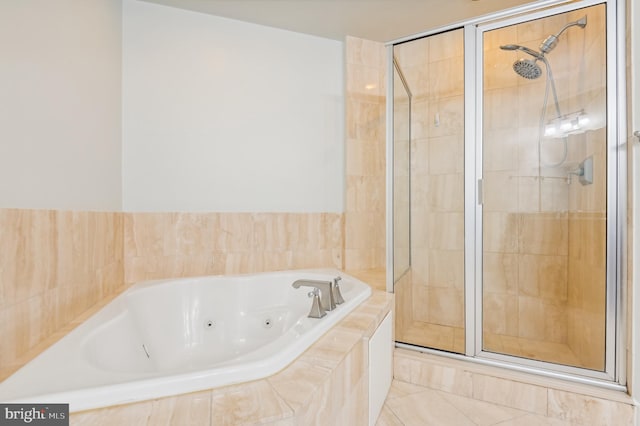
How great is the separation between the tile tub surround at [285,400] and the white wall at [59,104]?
817mm

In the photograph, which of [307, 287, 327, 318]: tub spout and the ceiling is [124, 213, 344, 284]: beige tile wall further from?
the ceiling

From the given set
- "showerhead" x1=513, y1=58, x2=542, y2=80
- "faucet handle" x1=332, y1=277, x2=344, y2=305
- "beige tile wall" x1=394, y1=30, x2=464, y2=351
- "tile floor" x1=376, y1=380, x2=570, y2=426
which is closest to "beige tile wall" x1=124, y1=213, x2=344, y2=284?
"beige tile wall" x1=394, y1=30, x2=464, y2=351

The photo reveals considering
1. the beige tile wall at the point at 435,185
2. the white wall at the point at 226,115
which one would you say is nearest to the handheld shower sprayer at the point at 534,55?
the beige tile wall at the point at 435,185

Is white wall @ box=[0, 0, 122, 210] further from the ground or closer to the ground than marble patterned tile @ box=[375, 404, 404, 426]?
further from the ground

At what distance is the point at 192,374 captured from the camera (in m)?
0.83

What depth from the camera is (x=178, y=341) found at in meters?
1.78

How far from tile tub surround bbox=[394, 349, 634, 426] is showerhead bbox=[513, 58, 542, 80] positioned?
1.74 meters

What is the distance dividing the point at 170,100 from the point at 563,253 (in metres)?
2.78

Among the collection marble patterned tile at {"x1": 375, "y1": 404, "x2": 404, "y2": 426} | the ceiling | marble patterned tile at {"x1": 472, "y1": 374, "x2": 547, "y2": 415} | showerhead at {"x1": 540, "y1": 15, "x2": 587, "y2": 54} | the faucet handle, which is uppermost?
the ceiling

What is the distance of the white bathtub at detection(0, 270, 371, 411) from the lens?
79 centimetres

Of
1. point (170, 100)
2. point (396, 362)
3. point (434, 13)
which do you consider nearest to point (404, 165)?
point (434, 13)

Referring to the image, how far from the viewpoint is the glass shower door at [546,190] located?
1.67 m

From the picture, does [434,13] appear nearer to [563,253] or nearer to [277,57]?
[277,57]

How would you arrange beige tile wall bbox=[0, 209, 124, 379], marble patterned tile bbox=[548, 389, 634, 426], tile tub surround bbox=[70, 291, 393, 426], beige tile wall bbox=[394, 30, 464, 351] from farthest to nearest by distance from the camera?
beige tile wall bbox=[394, 30, 464, 351]
marble patterned tile bbox=[548, 389, 634, 426]
beige tile wall bbox=[0, 209, 124, 379]
tile tub surround bbox=[70, 291, 393, 426]
